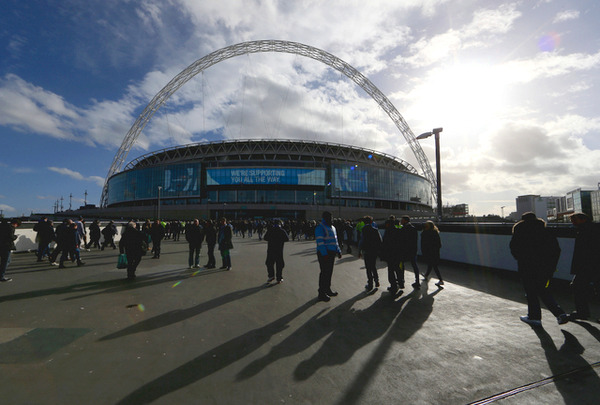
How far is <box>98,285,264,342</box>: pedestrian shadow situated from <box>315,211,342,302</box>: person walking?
1.68 meters

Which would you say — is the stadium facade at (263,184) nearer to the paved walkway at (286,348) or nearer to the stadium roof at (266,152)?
the stadium roof at (266,152)

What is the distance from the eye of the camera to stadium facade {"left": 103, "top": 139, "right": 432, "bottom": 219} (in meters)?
68.9

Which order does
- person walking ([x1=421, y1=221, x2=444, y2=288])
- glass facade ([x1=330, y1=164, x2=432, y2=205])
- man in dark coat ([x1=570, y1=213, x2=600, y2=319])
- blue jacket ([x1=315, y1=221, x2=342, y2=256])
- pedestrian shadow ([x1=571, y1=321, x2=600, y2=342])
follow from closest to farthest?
pedestrian shadow ([x1=571, y1=321, x2=600, y2=342])
man in dark coat ([x1=570, y1=213, x2=600, y2=319])
blue jacket ([x1=315, y1=221, x2=342, y2=256])
person walking ([x1=421, y1=221, x2=444, y2=288])
glass facade ([x1=330, y1=164, x2=432, y2=205])

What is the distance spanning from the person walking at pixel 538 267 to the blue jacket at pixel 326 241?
3.17 meters

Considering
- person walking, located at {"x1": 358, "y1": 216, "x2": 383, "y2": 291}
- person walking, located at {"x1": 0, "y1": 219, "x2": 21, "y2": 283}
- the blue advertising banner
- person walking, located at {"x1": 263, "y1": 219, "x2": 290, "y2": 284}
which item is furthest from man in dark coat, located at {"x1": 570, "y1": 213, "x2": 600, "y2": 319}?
the blue advertising banner

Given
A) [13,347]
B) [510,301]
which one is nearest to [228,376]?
[13,347]

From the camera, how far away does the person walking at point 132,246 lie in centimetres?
764

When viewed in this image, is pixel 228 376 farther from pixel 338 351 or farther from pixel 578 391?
pixel 578 391

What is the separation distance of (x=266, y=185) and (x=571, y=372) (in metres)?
69.2

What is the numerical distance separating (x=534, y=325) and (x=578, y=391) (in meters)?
2.01

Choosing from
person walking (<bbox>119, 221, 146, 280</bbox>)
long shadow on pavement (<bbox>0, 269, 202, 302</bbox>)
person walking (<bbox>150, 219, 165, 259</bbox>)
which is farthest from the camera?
person walking (<bbox>150, 219, 165, 259</bbox>)

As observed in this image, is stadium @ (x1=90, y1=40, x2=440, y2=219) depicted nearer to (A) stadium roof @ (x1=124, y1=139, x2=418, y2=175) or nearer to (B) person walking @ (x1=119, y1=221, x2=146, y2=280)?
(A) stadium roof @ (x1=124, y1=139, x2=418, y2=175)

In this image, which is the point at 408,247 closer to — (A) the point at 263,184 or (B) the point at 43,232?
(B) the point at 43,232

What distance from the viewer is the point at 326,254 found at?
5.78 m
